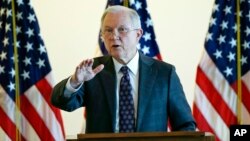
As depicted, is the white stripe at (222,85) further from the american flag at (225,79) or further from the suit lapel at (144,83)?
the suit lapel at (144,83)

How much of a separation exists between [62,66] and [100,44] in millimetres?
775

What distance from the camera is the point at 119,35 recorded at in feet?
8.31

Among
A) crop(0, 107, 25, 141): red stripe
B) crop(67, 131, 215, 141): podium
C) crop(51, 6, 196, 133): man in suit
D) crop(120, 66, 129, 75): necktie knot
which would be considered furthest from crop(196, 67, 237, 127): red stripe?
crop(67, 131, 215, 141): podium

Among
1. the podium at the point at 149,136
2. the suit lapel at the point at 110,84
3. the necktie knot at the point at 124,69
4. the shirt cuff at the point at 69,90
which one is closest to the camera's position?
the podium at the point at 149,136

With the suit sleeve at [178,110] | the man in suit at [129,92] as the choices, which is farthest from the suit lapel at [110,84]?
the suit sleeve at [178,110]

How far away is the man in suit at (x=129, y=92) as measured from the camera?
96.6 inches

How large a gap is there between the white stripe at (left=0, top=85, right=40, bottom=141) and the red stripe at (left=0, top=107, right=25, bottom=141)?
22 mm

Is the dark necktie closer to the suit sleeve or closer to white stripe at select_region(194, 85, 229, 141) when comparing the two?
the suit sleeve

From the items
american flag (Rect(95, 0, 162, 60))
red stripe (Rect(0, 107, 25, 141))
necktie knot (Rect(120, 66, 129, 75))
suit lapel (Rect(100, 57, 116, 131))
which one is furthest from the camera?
american flag (Rect(95, 0, 162, 60))

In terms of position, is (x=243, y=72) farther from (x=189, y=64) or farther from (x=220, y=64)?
(x=189, y=64)

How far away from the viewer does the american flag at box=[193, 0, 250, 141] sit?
3.48m

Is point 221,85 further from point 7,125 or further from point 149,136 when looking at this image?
point 149,136

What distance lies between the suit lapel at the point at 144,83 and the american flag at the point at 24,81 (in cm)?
116

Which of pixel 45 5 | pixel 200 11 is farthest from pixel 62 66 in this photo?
pixel 200 11
